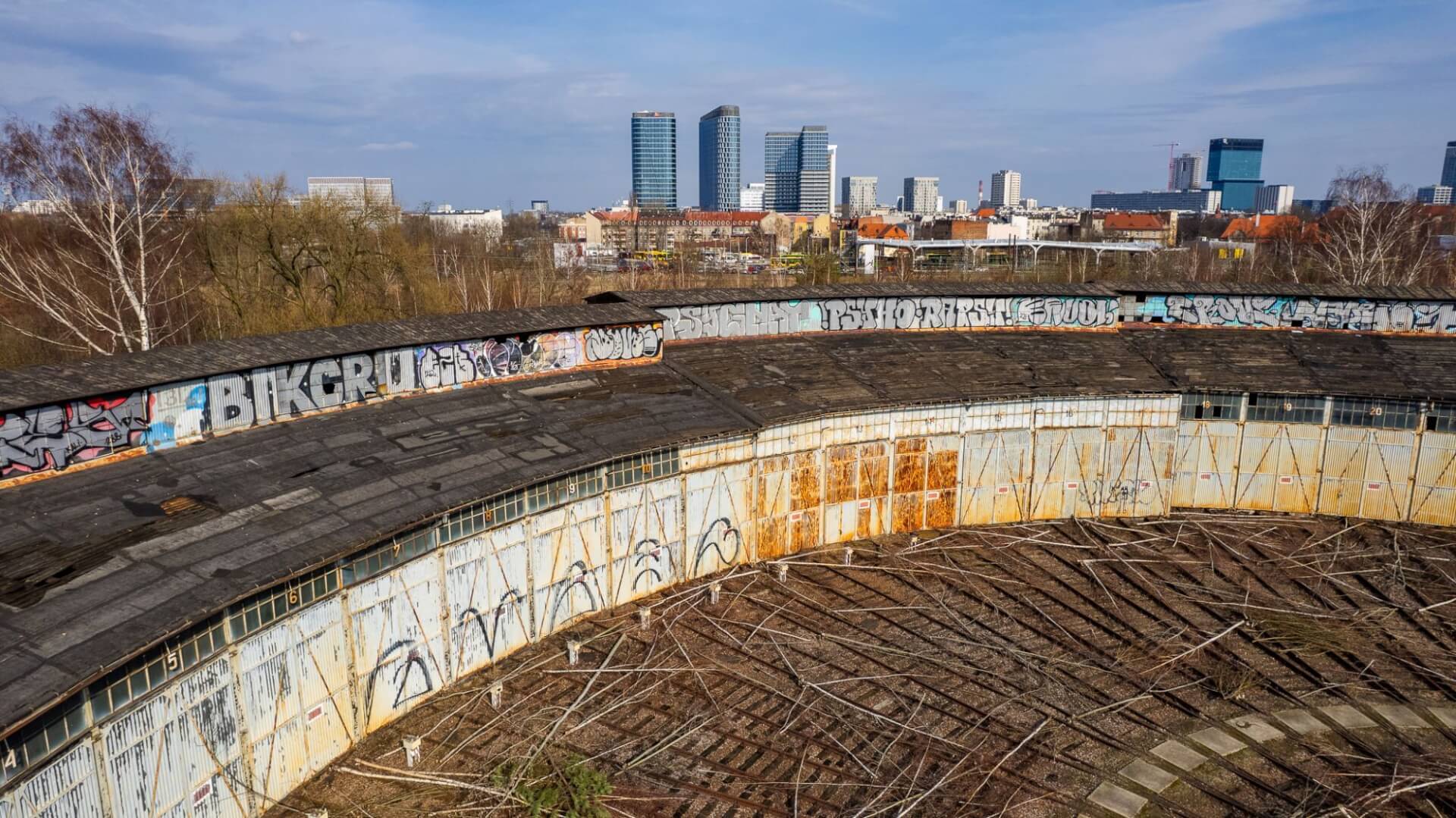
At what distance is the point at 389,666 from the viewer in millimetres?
20750

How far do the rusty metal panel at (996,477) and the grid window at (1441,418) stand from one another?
15380 millimetres

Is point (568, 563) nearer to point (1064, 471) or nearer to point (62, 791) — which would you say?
point (62, 791)

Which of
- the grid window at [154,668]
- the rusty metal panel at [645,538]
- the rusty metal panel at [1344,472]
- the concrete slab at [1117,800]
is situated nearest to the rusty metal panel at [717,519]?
the rusty metal panel at [645,538]

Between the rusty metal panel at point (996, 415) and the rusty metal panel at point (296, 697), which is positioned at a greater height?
the rusty metal panel at point (996, 415)

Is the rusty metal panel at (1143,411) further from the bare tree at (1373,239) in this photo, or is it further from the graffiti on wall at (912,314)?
the bare tree at (1373,239)

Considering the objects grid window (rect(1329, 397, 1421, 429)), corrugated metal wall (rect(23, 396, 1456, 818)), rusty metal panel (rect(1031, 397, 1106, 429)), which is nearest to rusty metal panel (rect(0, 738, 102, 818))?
corrugated metal wall (rect(23, 396, 1456, 818))

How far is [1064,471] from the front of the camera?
1387 inches

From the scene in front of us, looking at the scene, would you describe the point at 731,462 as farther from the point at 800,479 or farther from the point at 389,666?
the point at 389,666

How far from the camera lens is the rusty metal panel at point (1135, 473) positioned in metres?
35.3

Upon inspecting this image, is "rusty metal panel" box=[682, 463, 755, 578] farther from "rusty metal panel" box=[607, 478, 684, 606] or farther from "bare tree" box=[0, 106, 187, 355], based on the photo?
"bare tree" box=[0, 106, 187, 355]

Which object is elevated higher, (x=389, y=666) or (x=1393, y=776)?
(x=389, y=666)

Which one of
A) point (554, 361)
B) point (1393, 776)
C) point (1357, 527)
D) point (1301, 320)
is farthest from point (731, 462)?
point (1301, 320)

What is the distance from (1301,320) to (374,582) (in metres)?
40.8

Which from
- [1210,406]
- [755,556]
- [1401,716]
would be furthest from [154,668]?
[1210,406]
